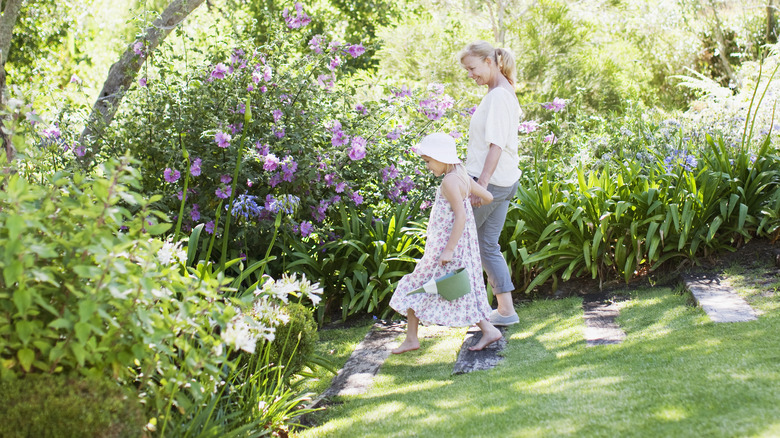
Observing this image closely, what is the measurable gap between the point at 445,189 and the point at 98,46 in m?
17.2

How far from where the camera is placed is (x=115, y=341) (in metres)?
2.17

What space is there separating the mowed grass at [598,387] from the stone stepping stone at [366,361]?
0.07 meters

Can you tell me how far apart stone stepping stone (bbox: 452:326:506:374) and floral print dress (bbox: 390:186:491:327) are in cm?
17

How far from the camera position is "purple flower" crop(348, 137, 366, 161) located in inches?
190

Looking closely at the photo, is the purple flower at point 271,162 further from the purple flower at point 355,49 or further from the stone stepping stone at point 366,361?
the stone stepping stone at point 366,361

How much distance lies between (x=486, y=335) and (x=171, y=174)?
7.54 feet

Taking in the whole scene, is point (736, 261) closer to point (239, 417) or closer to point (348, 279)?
point (348, 279)

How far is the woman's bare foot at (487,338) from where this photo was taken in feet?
12.5

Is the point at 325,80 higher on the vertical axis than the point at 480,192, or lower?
higher

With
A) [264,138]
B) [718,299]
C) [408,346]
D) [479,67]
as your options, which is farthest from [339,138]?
[718,299]

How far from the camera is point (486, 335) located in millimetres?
3836

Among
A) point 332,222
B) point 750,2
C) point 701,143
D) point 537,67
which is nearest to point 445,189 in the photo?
point 332,222

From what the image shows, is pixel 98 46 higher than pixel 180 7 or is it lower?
higher

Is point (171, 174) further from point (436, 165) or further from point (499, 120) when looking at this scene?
point (499, 120)
